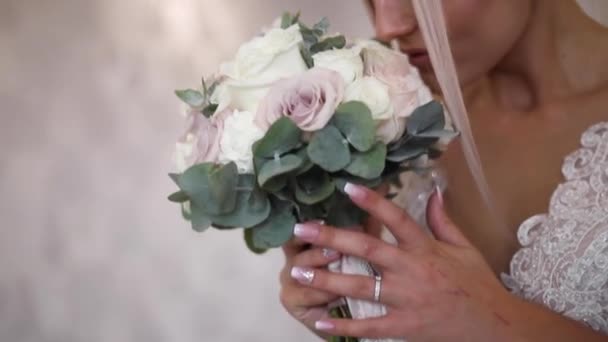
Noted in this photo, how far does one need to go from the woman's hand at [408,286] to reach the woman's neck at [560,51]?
1.57ft

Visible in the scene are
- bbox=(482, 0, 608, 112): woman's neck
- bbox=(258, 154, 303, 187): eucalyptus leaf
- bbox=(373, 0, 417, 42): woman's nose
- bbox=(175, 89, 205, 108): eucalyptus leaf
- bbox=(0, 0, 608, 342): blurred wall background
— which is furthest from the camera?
bbox=(0, 0, 608, 342): blurred wall background

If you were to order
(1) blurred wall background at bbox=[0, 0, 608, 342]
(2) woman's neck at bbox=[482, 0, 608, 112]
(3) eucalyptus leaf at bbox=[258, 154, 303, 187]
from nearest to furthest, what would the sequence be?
(3) eucalyptus leaf at bbox=[258, 154, 303, 187] < (2) woman's neck at bbox=[482, 0, 608, 112] < (1) blurred wall background at bbox=[0, 0, 608, 342]

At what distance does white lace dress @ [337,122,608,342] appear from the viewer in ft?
2.83

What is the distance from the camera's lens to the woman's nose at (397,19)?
2.83ft

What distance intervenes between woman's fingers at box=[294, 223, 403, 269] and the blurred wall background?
963mm

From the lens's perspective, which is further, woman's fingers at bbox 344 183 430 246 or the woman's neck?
the woman's neck

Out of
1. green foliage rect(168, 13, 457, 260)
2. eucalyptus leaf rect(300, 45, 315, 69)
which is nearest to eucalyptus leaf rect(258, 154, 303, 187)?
green foliage rect(168, 13, 457, 260)

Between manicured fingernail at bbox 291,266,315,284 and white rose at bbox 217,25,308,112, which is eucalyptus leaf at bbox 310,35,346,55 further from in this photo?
manicured fingernail at bbox 291,266,315,284

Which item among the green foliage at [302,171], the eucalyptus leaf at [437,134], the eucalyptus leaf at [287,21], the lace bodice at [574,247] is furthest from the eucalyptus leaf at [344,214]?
the lace bodice at [574,247]

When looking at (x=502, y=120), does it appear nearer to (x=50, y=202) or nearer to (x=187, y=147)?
(x=187, y=147)

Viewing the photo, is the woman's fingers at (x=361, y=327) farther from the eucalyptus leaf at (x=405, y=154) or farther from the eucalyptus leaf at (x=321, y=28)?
the eucalyptus leaf at (x=321, y=28)

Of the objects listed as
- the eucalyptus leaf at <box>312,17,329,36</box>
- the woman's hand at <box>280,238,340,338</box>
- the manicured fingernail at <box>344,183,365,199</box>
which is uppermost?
the eucalyptus leaf at <box>312,17,329,36</box>

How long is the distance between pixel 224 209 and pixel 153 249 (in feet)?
3.17

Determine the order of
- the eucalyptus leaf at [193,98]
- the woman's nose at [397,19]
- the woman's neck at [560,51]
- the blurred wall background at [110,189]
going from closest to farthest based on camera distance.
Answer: the eucalyptus leaf at [193,98] < the woman's nose at [397,19] < the woman's neck at [560,51] < the blurred wall background at [110,189]
